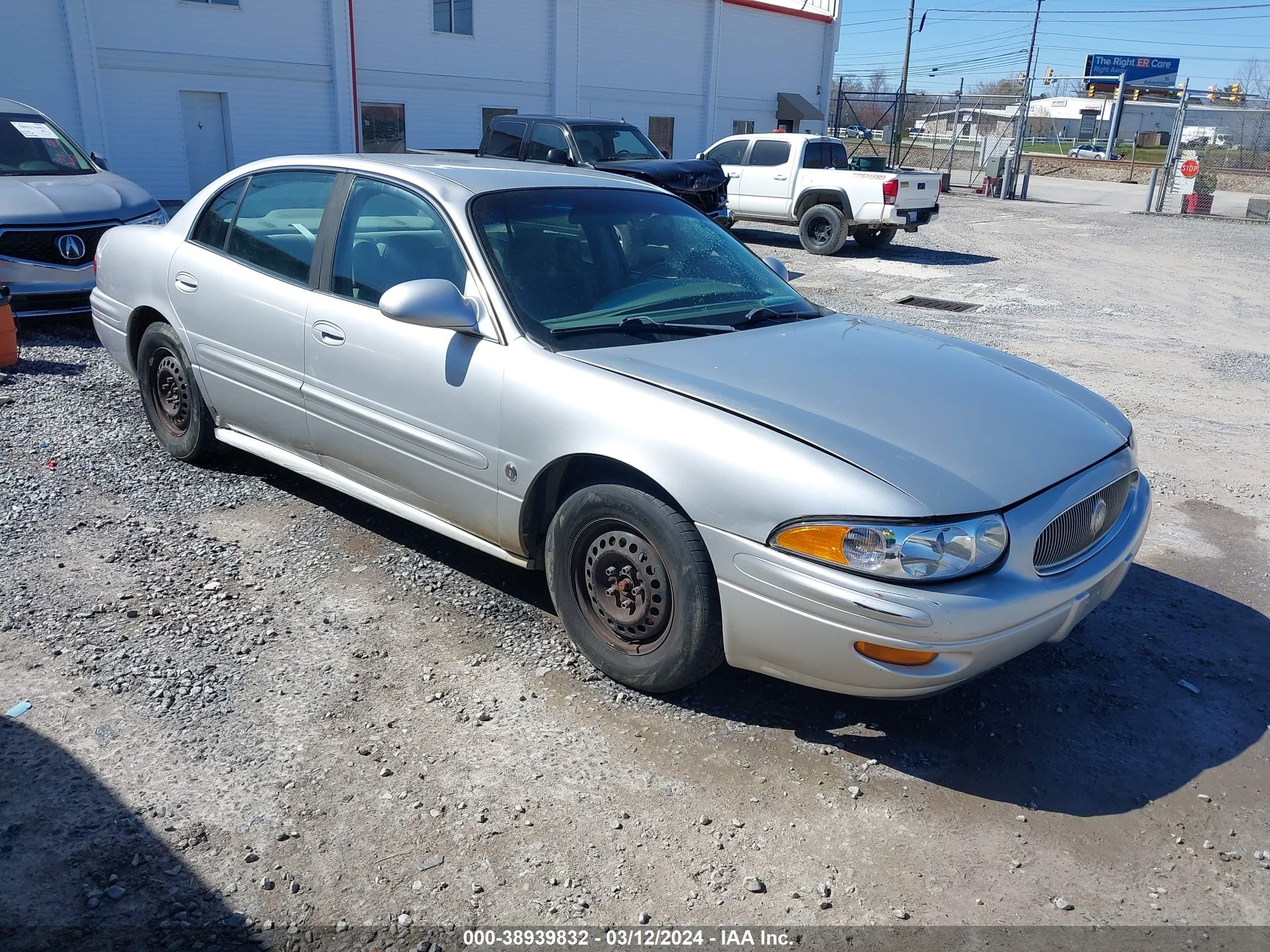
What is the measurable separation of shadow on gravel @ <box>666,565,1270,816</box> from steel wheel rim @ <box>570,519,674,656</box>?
308mm

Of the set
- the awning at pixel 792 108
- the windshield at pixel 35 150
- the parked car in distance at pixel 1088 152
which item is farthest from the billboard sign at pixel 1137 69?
the windshield at pixel 35 150

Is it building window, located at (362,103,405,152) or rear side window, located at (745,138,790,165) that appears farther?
building window, located at (362,103,405,152)

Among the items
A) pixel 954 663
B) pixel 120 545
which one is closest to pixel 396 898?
pixel 954 663

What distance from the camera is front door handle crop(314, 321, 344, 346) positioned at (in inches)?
161

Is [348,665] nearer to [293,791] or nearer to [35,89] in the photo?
[293,791]

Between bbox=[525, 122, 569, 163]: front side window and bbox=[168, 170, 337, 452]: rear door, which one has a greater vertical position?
bbox=[525, 122, 569, 163]: front side window

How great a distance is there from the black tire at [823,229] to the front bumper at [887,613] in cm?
1321

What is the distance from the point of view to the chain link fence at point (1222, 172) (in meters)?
24.2

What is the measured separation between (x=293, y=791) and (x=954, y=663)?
1.94m

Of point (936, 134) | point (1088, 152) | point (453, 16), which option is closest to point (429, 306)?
point (453, 16)

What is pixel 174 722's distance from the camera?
327 centimetres

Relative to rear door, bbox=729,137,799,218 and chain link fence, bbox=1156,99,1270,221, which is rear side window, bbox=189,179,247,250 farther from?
chain link fence, bbox=1156,99,1270,221

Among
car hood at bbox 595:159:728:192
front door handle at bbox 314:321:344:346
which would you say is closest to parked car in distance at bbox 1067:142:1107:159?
car hood at bbox 595:159:728:192

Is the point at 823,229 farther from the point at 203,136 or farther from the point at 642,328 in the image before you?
the point at 642,328
